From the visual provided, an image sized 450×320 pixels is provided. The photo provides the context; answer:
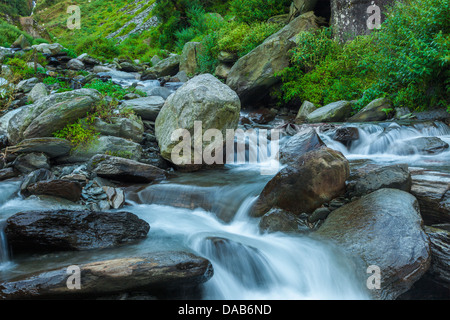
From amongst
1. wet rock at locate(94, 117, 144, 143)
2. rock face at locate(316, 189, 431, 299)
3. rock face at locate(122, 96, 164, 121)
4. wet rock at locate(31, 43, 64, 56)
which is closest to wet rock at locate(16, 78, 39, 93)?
rock face at locate(122, 96, 164, 121)

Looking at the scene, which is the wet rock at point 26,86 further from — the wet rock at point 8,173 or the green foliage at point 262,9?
the green foliage at point 262,9

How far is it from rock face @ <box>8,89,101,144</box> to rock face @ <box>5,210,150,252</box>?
339cm

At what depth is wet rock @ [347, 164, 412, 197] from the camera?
4.23m

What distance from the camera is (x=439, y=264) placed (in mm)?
3188

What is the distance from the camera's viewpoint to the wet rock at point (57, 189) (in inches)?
186

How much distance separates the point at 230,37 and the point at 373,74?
6497 millimetres

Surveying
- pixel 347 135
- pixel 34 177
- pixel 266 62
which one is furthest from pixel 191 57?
pixel 34 177

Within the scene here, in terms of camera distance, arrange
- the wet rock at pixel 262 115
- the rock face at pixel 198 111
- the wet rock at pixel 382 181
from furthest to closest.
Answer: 1. the wet rock at pixel 262 115
2. the rock face at pixel 198 111
3. the wet rock at pixel 382 181

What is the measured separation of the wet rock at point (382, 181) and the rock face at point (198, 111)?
297cm

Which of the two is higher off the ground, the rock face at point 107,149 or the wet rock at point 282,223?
the rock face at point 107,149

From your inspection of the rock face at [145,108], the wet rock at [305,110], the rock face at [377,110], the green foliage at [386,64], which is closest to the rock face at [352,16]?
the green foliage at [386,64]
